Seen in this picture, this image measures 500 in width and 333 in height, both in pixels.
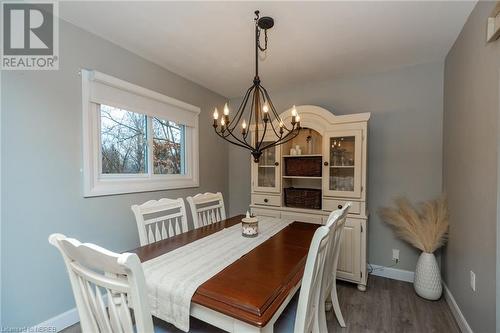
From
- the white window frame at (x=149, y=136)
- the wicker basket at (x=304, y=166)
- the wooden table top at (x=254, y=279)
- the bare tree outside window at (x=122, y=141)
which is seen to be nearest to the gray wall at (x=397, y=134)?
the wicker basket at (x=304, y=166)

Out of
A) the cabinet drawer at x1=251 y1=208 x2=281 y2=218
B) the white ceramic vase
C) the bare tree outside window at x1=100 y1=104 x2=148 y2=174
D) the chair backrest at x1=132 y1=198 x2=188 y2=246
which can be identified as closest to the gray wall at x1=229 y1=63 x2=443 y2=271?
the white ceramic vase

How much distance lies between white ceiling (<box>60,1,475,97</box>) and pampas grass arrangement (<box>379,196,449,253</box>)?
1.53m

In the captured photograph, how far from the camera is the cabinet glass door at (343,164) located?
245 cm

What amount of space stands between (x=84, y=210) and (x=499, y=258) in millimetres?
2823

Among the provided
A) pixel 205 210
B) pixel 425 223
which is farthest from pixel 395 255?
pixel 205 210

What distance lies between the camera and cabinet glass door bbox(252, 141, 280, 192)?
2.88 m

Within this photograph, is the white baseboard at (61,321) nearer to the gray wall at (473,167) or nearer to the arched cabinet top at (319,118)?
the arched cabinet top at (319,118)

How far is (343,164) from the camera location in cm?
258

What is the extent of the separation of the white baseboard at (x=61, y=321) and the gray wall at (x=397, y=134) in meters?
2.98

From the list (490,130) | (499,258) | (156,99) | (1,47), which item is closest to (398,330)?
(499,258)

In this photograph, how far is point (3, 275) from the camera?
1523mm

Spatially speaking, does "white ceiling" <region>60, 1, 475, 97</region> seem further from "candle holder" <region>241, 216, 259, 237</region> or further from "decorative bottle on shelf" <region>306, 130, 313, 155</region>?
"candle holder" <region>241, 216, 259, 237</region>

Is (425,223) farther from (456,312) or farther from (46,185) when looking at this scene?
(46,185)

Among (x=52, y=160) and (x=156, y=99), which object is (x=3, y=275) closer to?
(x=52, y=160)
